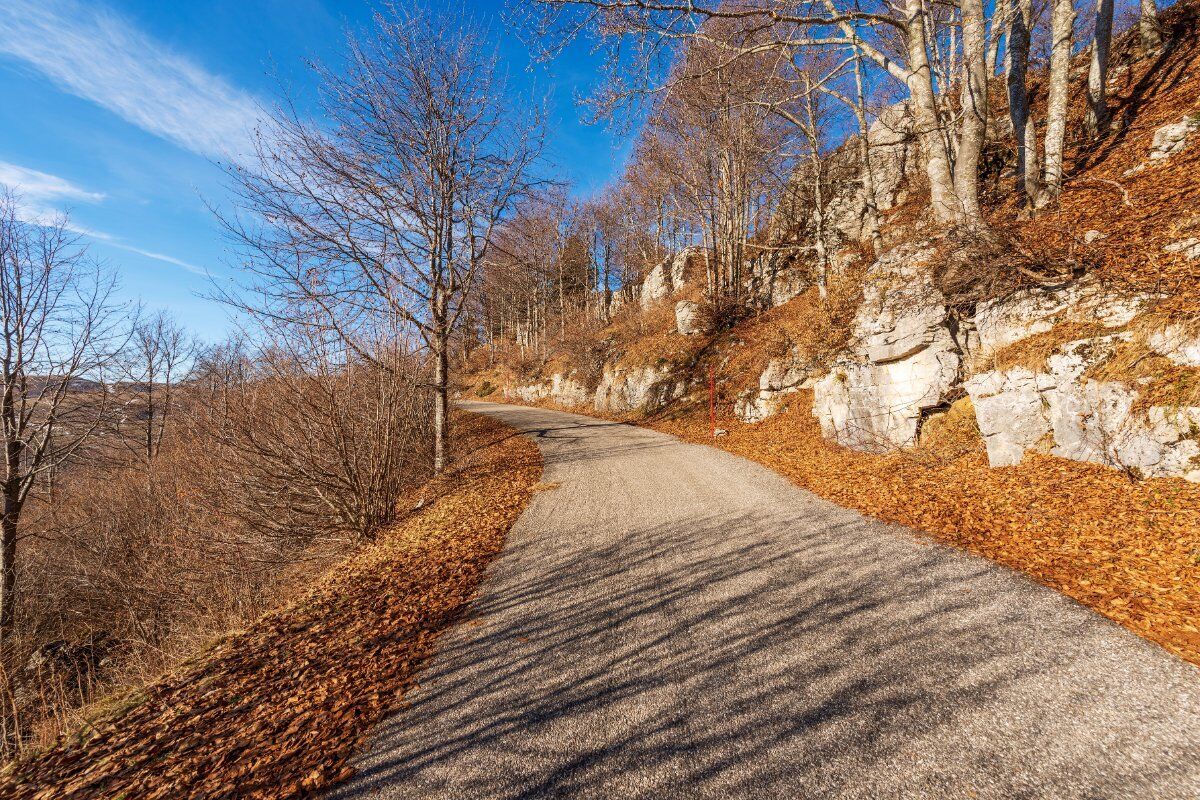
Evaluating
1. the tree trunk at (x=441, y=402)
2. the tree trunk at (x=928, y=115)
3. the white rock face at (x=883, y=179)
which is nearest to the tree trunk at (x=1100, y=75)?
the white rock face at (x=883, y=179)

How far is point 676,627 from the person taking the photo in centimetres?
344

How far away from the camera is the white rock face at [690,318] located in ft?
60.8

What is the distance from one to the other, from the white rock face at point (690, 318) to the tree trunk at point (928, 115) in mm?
10515

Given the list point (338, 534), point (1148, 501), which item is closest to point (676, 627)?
point (1148, 501)

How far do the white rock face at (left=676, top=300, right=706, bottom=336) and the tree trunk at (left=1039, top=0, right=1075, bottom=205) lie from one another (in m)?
11.3

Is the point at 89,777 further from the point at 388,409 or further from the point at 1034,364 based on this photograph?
the point at 1034,364

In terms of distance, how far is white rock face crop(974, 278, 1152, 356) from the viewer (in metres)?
5.23

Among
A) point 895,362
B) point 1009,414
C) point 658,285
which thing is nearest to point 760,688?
point 1009,414

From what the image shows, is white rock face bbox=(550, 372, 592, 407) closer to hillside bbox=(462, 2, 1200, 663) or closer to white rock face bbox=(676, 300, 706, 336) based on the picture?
white rock face bbox=(676, 300, 706, 336)

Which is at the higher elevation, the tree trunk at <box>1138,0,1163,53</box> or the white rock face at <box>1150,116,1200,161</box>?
the tree trunk at <box>1138,0,1163,53</box>

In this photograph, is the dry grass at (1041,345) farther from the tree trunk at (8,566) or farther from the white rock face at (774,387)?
the tree trunk at (8,566)

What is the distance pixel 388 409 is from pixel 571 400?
52.6ft

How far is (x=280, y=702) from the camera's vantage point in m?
2.98

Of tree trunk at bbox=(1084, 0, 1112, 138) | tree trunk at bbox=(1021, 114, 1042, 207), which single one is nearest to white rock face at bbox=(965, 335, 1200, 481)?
tree trunk at bbox=(1021, 114, 1042, 207)
